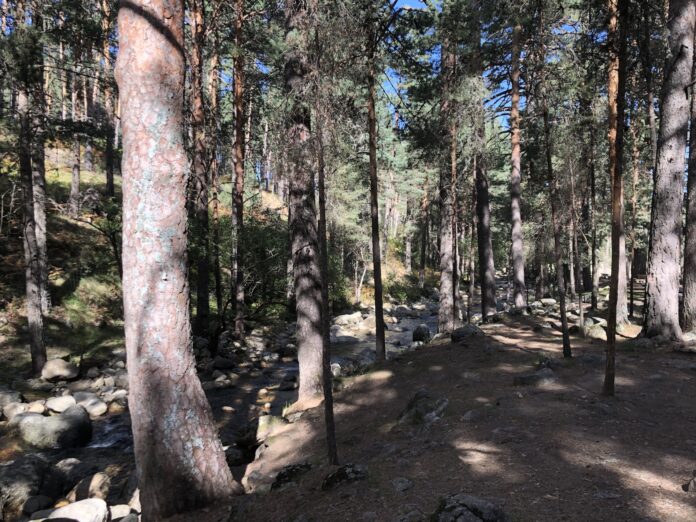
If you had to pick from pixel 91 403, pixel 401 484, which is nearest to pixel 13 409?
pixel 91 403

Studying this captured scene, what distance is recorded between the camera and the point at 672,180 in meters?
9.95

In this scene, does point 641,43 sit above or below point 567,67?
below

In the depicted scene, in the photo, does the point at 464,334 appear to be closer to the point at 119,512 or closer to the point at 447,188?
the point at 447,188

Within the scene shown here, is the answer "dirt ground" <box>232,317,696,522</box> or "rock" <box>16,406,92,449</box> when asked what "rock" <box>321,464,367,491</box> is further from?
"rock" <box>16,406,92,449</box>

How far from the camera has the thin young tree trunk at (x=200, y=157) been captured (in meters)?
12.8

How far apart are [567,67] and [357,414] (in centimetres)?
961

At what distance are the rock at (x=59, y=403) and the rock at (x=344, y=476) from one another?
8.32m

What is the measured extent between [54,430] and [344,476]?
23.9 ft

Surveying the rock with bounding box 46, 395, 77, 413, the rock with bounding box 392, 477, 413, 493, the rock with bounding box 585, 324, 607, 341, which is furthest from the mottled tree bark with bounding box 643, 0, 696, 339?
the rock with bounding box 46, 395, 77, 413

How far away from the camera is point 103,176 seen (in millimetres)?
34094

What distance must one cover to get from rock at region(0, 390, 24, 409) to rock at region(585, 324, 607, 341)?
49.8 feet

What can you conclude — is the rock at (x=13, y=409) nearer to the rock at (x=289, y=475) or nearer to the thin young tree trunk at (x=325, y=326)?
the rock at (x=289, y=475)

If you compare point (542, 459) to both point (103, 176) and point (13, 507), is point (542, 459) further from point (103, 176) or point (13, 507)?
point (103, 176)

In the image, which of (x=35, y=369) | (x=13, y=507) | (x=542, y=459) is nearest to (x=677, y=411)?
(x=542, y=459)
